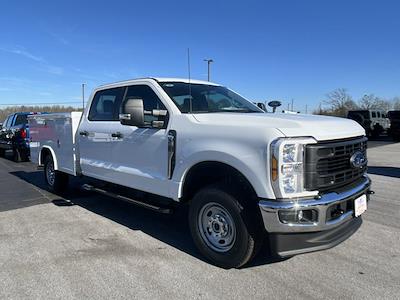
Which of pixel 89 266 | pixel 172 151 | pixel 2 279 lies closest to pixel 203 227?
pixel 172 151

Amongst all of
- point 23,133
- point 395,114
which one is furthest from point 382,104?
point 23,133

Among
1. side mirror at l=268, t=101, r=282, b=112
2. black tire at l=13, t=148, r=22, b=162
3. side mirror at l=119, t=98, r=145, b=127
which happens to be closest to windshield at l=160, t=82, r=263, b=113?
side mirror at l=119, t=98, r=145, b=127

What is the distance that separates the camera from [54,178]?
27.0 ft

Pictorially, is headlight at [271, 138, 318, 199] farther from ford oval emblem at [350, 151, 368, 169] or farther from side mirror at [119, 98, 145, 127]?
side mirror at [119, 98, 145, 127]

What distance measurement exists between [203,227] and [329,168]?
1.50 metres

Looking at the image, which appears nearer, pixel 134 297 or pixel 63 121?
pixel 134 297

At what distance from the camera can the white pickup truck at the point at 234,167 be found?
3703 millimetres

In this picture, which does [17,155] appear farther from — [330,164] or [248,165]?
[330,164]

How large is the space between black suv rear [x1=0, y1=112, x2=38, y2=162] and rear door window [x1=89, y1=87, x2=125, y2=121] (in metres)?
9.41

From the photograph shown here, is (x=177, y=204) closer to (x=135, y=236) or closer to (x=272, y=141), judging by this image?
(x=135, y=236)

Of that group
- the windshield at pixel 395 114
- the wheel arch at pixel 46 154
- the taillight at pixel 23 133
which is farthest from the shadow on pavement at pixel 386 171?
the windshield at pixel 395 114

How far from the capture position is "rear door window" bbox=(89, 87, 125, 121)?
19.9 feet

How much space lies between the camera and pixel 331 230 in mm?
3924

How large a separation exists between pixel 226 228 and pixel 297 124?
1.32m
